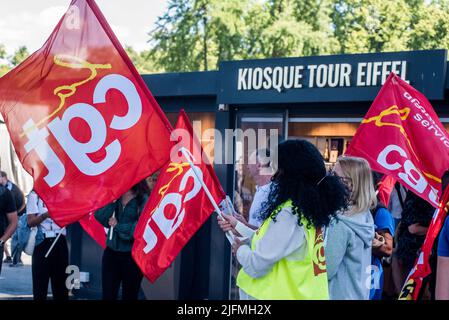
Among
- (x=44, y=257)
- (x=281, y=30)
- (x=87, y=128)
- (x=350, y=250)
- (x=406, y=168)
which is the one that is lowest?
(x=44, y=257)

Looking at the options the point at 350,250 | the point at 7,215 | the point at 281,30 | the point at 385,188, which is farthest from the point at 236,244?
the point at 281,30

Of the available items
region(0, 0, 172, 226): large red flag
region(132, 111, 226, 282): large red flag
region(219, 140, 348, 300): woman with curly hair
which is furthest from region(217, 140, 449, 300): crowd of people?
region(132, 111, 226, 282): large red flag

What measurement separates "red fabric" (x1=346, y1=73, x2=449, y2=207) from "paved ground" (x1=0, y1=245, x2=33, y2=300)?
5.78 metres

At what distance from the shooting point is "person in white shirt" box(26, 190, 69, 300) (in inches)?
313

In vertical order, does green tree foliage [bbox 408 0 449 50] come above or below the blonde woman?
above

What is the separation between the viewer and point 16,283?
1212 centimetres

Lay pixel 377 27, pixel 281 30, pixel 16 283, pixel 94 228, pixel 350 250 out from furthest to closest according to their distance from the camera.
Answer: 1. pixel 377 27
2. pixel 281 30
3. pixel 16 283
4. pixel 94 228
5. pixel 350 250

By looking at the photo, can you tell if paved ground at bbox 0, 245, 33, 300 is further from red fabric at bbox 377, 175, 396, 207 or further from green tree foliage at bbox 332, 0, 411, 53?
green tree foliage at bbox 332, 0, 411, 53

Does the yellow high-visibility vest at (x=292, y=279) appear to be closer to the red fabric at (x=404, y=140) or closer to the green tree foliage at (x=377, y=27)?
the red fabric at (x=404, y=140)

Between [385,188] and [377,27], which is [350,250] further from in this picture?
[377,27]

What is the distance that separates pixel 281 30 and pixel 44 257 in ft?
67.6

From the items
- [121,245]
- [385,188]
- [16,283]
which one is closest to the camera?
[121,245]

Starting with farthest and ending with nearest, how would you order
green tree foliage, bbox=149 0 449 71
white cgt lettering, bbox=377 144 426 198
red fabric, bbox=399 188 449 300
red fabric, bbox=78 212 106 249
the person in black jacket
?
green tree foliage, bbox=149 0 449 71
red fabric, bbox=78 212 106 249
the person in black jacket
white cgt lettering, bbox=377 144 426 198
red fabric, bbox=399 188 449 300

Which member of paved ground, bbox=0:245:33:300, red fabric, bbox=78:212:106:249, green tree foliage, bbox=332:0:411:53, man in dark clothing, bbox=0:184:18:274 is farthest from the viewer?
green tree foliage, bbox=332:0:411:53
